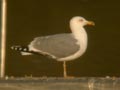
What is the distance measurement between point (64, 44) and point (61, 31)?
18 cm

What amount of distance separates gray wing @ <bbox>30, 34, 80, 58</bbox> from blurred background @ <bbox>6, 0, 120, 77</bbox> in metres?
0.07

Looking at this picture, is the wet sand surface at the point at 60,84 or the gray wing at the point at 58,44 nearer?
the wet sand surface at the point at 60,84

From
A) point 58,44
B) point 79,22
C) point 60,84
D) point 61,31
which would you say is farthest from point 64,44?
point 60,84

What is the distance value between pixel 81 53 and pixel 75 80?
0.41 metres

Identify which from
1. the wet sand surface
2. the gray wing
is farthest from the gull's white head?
the wet sand surface

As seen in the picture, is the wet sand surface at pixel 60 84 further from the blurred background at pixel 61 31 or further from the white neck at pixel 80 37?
the white neck at pixel 80 37

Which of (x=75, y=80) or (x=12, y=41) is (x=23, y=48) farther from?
(x=75, y=80)

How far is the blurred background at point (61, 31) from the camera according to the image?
6.77 metres

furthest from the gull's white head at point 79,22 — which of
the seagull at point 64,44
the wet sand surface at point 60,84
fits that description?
the wet sand surface at point 60,84

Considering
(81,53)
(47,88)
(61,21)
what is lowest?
(47,88)

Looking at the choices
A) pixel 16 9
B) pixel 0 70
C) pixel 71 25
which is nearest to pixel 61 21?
pixel 71 25

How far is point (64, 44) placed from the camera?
6.69 metres

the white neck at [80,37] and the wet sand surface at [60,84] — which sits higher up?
the white neck at [80,37]

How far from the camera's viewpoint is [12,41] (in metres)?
6.77
